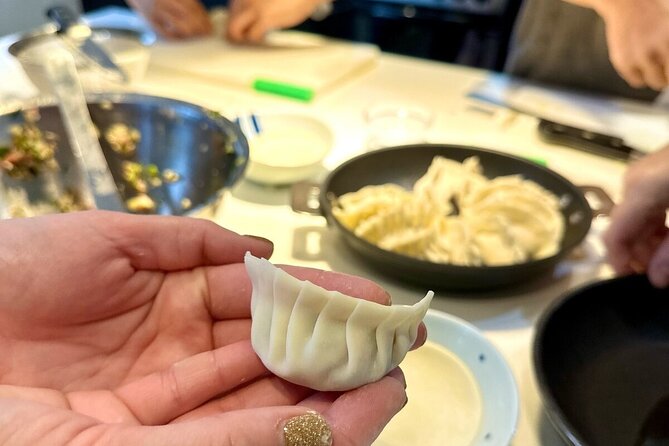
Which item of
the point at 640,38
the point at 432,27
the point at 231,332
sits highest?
the point at 640,38

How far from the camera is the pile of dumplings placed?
98cm

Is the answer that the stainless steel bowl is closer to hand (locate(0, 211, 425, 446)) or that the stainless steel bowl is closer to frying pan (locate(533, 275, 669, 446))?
hand (locate(0, 211, 425, 446))

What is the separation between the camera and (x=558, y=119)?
1488 millimetres

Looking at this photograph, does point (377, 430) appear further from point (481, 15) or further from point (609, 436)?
point (481, 15)

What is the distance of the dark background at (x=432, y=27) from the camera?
230 cm

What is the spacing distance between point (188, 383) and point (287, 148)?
2.26 feet

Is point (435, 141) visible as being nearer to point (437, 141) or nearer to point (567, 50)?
point (437, 141)

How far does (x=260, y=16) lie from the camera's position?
1807 millimetres

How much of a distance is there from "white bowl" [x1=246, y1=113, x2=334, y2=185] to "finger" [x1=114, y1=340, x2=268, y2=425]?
1.71ft

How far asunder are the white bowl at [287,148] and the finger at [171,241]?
15.7 inches

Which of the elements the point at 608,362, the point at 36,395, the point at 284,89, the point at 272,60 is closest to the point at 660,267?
the point at 608,362

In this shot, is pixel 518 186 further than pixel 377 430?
Yes

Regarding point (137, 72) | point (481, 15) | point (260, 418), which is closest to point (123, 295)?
point (260, 418)

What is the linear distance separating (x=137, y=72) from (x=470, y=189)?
949mm
